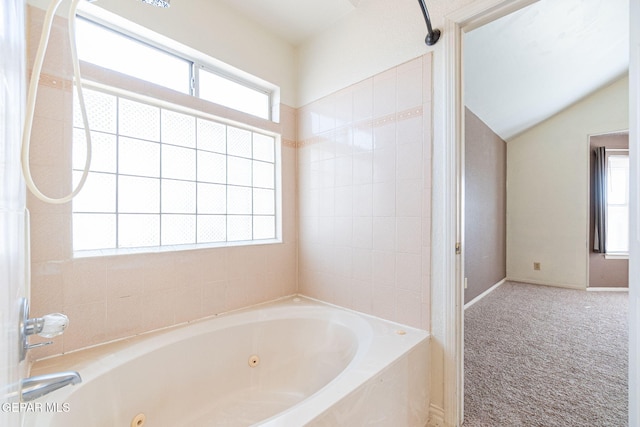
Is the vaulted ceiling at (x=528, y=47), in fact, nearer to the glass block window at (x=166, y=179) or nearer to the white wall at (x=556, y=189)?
the white wall at (x=556, y=189)

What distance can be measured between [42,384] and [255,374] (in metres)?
1.17

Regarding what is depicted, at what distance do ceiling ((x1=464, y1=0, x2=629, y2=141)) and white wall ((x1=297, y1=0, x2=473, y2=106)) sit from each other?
79cm

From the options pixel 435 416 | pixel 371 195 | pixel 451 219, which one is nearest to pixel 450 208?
pixel 451 219

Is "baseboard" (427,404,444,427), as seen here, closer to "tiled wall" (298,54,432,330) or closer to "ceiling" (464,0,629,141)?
"tiled wall" (298,54,432,330)

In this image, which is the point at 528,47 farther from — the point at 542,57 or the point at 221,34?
the point at 221,34

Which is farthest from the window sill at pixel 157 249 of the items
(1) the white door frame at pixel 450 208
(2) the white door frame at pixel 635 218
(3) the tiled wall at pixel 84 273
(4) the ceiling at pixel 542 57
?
(4) the ceiling at pixel 542 57

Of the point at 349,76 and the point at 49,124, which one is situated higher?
the point at 349,76

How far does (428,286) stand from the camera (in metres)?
1.52

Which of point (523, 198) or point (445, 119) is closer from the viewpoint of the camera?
point (445, 119)

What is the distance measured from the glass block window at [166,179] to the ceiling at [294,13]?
80 centimetres

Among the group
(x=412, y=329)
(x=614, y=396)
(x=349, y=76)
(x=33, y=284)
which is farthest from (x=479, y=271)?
(x=33, y=284)

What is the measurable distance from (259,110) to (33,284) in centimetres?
171

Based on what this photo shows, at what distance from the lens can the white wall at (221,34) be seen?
4.82ft

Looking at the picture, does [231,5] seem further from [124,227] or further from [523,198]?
[523,198]
